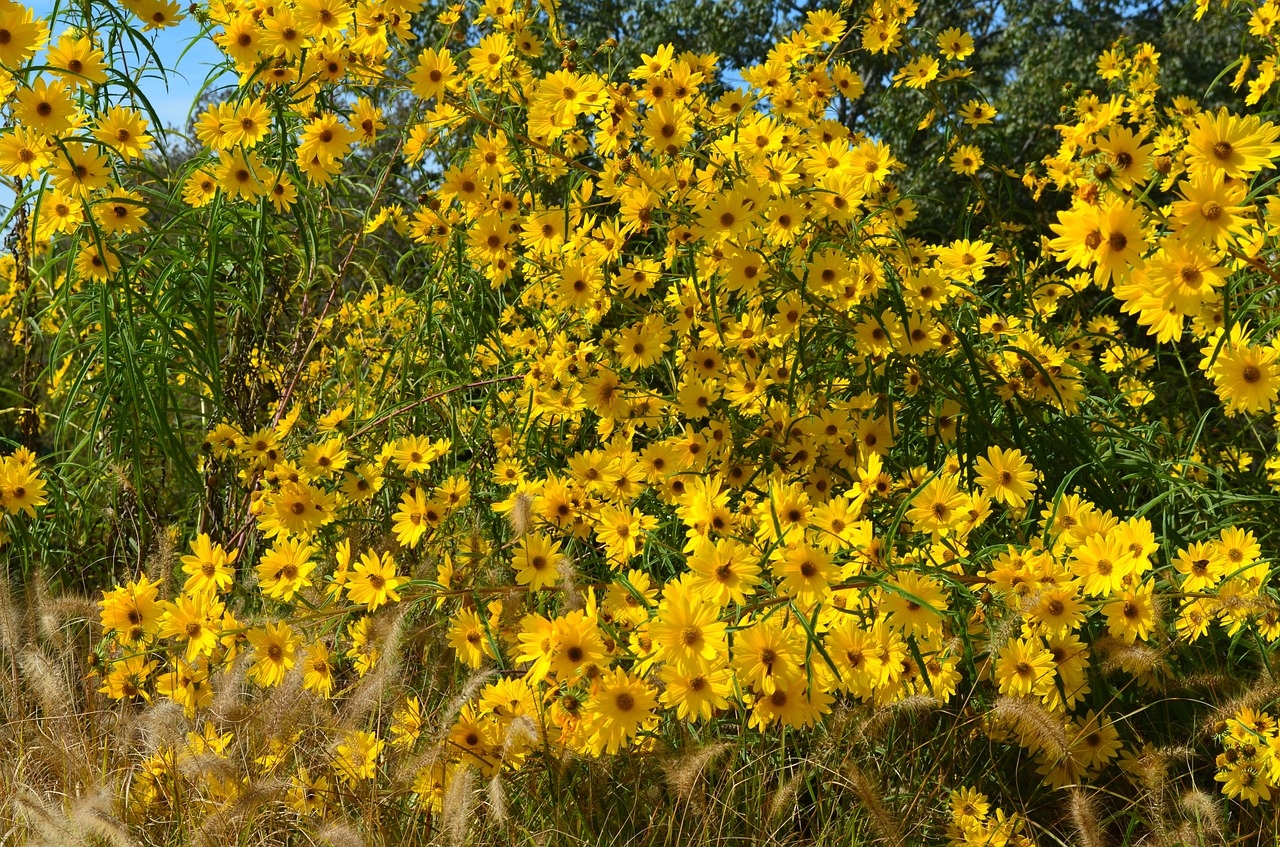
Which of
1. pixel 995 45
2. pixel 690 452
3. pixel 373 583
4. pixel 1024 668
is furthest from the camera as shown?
pixel 995 45

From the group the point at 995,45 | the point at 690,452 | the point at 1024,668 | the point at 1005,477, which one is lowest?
the point at 1024,668

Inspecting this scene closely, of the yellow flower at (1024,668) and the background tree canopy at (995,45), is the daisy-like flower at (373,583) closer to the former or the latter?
the yellow flower at (1024,668)

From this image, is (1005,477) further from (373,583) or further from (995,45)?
(995,45)

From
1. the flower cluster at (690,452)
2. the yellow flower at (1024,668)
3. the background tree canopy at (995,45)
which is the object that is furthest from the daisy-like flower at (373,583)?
the background tree canopy at (995,45)

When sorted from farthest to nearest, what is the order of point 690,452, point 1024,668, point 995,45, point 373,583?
1. point 995,45
2. point 690,452
3. point 373,583
4. point 1024,668

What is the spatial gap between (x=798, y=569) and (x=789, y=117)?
1423 millimetres

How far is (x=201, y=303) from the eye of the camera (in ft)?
10.3

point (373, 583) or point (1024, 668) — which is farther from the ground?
point (373, 583)

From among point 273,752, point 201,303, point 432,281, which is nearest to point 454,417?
point 432,281

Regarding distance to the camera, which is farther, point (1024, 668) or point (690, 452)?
point (690, 452)

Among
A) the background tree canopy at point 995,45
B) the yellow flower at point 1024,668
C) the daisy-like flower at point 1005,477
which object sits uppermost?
the background tree canopy at point 995,45

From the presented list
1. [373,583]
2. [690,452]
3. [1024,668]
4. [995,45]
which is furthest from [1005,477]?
[995,45]

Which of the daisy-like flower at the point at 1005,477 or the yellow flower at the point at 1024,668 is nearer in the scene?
the yellow flower at the point at 1024,668

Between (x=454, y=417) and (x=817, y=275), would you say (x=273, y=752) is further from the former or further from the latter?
(x=817, y=275)
